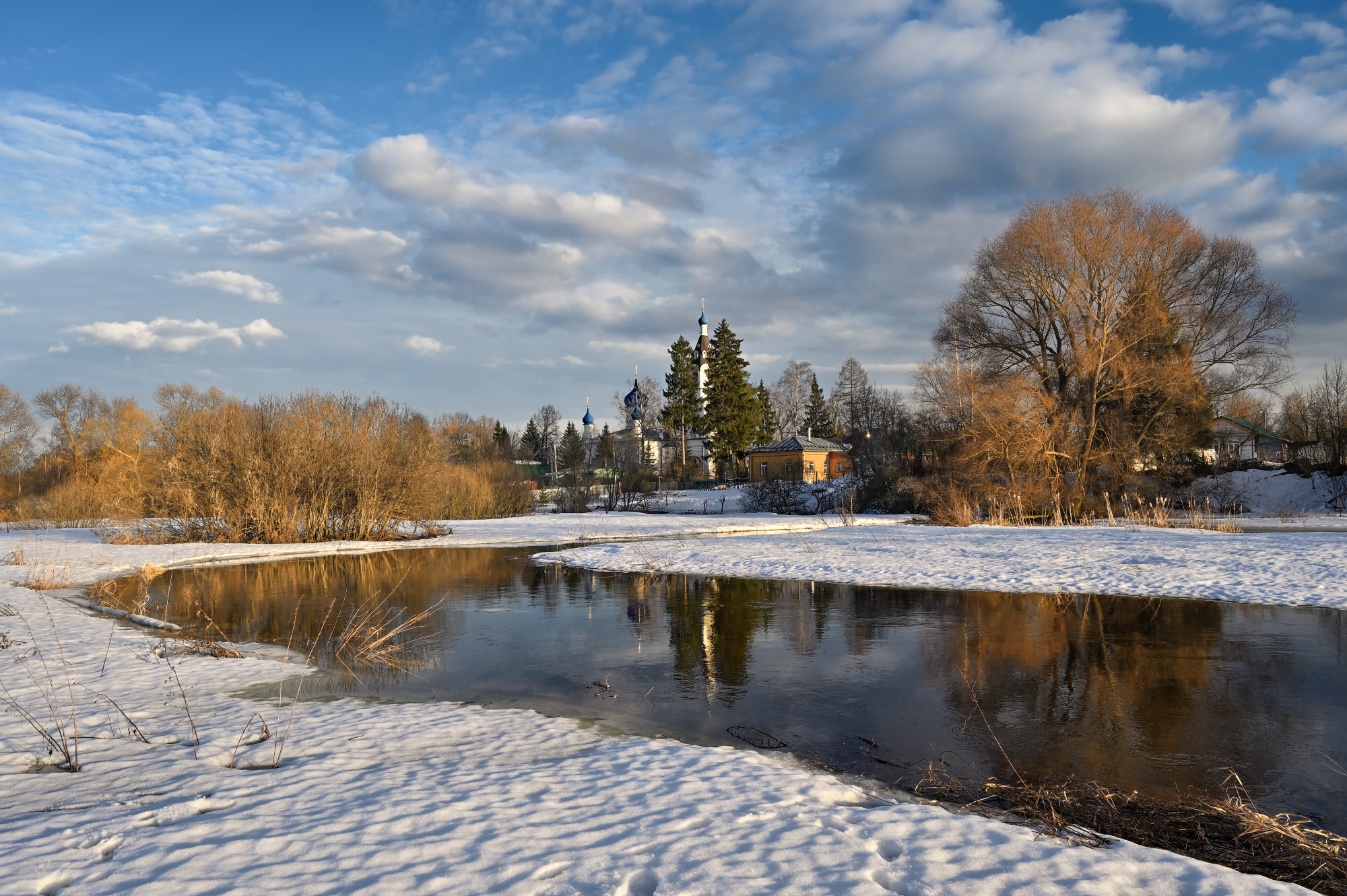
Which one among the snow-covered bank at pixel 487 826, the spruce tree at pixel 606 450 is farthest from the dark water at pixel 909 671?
the spruce tree at pixel 606 450

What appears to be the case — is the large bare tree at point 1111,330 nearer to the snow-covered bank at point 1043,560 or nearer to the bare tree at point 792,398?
the snow-covered bank at point 1043,560

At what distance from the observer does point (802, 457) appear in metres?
63.7

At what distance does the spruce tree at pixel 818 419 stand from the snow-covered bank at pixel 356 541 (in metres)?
45.2

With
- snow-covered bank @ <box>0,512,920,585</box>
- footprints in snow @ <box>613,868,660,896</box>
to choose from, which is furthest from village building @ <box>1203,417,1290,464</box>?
footprints in snow @ <box>613,868,660,896</box>

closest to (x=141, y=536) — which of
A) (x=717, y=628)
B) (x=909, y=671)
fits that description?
(x=717, y=628)

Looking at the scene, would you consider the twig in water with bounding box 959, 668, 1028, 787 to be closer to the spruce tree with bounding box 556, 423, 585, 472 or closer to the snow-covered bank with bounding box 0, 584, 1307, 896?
the snow-covered bank with bounding box 0, 584, 1307, 896

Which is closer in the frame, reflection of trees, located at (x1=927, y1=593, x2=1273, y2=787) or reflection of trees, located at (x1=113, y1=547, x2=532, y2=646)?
reflection of trees, located at (x1=927, y1=593, x2=1273, y2=787)

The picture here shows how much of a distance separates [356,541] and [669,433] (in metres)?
61.6

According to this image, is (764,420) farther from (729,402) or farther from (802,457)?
(802,457)

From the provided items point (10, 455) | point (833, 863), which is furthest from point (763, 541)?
point (10, 455)

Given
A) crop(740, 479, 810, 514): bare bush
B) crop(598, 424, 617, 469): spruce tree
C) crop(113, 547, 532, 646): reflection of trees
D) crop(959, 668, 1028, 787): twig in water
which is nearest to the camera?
crop(959, 668, 1028, 787): twig in water

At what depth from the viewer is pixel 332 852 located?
12.7 feet

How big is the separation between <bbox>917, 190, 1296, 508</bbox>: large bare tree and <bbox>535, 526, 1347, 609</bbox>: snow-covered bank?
883 cm

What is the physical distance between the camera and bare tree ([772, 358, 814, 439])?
86500 millimetres
